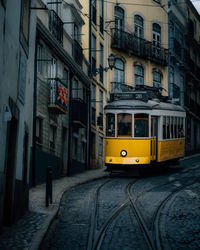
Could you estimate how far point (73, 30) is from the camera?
23906mm

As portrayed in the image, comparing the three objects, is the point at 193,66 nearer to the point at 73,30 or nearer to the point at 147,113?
the point at 73,30

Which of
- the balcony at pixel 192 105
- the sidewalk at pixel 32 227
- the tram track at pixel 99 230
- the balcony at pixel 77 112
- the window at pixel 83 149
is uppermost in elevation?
the balcony at pixel 192 105

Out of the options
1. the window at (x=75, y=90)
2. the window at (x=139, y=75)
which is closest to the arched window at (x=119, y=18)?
the window at (x=139, y=75)

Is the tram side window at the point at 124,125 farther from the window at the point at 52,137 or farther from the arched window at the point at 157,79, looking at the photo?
the arched window at the point at 157,79

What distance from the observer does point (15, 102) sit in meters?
9.37

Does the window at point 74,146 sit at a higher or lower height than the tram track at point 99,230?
higher

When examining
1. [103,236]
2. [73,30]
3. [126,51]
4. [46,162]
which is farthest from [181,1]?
[103,236]

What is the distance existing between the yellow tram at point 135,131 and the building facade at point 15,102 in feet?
26.8

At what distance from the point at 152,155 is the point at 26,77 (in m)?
9.59

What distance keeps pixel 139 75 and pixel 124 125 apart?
16.0 metres

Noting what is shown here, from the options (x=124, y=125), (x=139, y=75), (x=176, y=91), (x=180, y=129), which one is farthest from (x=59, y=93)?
(x=176, y=91)

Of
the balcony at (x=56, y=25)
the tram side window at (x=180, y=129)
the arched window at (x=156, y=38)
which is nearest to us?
the balcony at (x=56, y=25)

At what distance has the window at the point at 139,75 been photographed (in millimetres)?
34812

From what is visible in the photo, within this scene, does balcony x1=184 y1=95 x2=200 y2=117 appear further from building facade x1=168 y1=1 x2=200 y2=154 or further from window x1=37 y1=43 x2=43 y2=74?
window x1=37 y1=43 x2=43 y2=74
